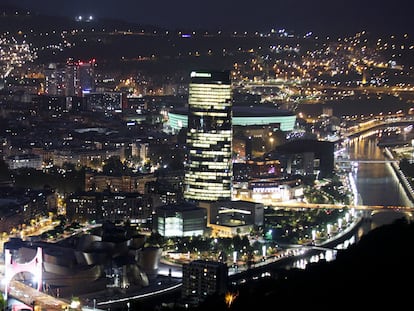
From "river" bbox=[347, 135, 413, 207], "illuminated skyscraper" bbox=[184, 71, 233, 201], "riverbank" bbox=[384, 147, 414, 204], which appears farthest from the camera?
"riverbank" bbox=[384, 147, 414, 204]

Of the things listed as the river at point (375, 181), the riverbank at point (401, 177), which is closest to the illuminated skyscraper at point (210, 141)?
the river at point (375, 181)

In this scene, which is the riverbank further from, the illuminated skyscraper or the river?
the illuminated skyscraper

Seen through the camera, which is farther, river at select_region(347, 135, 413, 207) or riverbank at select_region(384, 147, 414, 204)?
riverbank at select_region(384, 147, 414, 204)

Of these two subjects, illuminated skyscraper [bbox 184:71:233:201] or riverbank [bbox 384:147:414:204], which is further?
riverbank [bbox 384:147:414:204]

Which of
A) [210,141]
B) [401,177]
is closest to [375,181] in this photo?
[401,177]

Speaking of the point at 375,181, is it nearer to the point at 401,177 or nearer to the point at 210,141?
the point at 401,177

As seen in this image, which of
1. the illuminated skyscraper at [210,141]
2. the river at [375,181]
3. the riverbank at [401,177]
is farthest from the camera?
the riverbank at [401,177]

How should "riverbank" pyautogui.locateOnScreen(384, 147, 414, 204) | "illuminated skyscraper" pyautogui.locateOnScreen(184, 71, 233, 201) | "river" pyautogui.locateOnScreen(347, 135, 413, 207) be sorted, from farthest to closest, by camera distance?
1. "riverbank" pyautogui.locateOnScreen(384, 147, 414, 204)
2. "river" pyautogui.locateOnScreen(347, 135, 413, 207)
3. "illuminated skyscraper" pyautogui.locateOnScreen(184, 71, 233, 201)

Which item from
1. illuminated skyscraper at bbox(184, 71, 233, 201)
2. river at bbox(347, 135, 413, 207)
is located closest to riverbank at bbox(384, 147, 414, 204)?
river at bbox(347, 135, 413, 207)

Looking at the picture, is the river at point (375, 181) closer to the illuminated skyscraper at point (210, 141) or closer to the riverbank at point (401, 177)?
the riverbank at point (401, 177)
